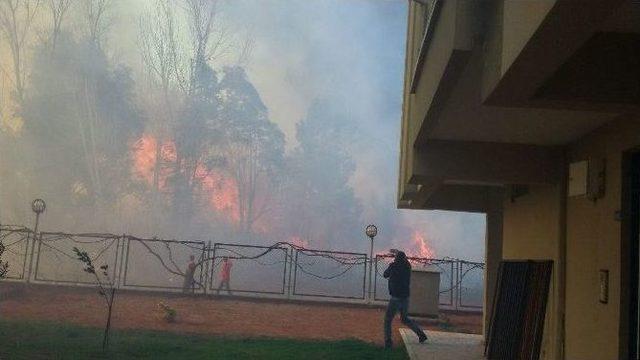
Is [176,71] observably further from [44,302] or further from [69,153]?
[44,302]

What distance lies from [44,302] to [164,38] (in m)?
49.1

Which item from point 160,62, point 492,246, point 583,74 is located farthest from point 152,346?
point 160,62

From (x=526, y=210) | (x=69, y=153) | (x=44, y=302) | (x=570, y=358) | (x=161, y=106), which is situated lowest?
(x=44, y=302)

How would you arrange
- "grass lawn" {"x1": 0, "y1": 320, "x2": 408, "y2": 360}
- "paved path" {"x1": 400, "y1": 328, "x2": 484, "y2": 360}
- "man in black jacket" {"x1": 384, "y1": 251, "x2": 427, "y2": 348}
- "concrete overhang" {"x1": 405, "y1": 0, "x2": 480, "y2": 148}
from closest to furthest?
"concrete overhang" {"x1": 405, "y1": 0, "x2": 480, "y2": 148}
"grass lawn" {"x1": 0, "y1": 320, "x2": 408, "y2": 360}
"paved path" {"x1": 400, "y1": 328, "x2": 484, "y2": 360}
"man in black jacket" {"x1": 384, "y1": 251, "x2": 427, "y2": 348}

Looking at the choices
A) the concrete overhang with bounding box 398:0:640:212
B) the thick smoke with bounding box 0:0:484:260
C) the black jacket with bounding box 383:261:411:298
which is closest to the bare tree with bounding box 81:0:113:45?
the thick smoke with bounding box 0:0:484:260

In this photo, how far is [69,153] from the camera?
1897 inches

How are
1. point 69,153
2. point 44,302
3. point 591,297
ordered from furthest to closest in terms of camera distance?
1. point 69,153
2. point 44,302
3. point 591,297

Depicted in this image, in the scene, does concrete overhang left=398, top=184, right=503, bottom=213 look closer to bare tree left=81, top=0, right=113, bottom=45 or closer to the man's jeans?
the man's jeans

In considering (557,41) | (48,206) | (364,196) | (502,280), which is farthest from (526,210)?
(364,196)

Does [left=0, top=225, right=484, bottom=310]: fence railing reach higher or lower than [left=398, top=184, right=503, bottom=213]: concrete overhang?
lower

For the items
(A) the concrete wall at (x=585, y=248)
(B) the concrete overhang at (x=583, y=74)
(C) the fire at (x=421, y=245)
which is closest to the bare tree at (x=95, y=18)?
(C) the fire at (x=421, y=245)

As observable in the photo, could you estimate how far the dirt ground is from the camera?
44.2 ft

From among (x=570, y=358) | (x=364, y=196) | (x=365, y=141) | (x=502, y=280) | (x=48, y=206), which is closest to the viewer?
(x=570, y=358)

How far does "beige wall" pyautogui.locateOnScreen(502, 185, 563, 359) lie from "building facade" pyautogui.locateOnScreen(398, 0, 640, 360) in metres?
0.02
